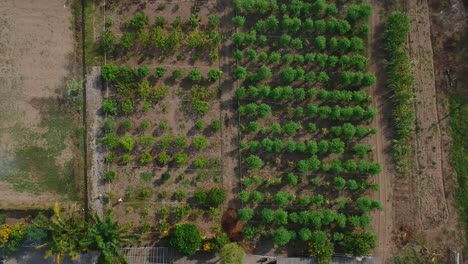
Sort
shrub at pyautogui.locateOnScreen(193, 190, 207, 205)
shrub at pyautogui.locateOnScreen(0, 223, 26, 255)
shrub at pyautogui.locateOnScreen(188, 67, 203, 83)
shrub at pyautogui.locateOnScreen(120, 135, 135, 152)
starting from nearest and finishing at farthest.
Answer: shrub at pyautogui.locateOnScreen(0, 223, 26, 255) < shrub at pyautogui.locateOnScreen(193, 190, 207, 205) < shrub at pyautogui.locateOnScreen(120, 135, 135, 152) < shrub at pyautogui.locateOnScreen(188, 67, 203, 83)

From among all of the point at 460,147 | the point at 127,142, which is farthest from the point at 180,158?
the point at 460,147

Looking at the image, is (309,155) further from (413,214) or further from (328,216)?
(413,214)

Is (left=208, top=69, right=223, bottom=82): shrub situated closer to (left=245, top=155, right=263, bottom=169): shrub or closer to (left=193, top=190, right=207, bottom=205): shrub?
(left=245, top=155, right=263, bottom=169): shrub

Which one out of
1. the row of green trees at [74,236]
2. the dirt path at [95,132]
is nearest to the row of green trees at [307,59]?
the dirt path at [95,132]

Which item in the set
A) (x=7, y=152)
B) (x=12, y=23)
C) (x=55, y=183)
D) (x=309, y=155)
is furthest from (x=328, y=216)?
(x=12, y=23)

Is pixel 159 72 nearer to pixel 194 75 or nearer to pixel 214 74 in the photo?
pixel 194 75

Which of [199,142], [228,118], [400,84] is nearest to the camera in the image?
[199,142]

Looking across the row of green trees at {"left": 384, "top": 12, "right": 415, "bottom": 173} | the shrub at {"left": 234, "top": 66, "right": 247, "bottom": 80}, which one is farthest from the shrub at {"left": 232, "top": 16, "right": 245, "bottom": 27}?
the row of green trees at {"left": 384, "top": 12, "right": 415, "bottom": 173}
